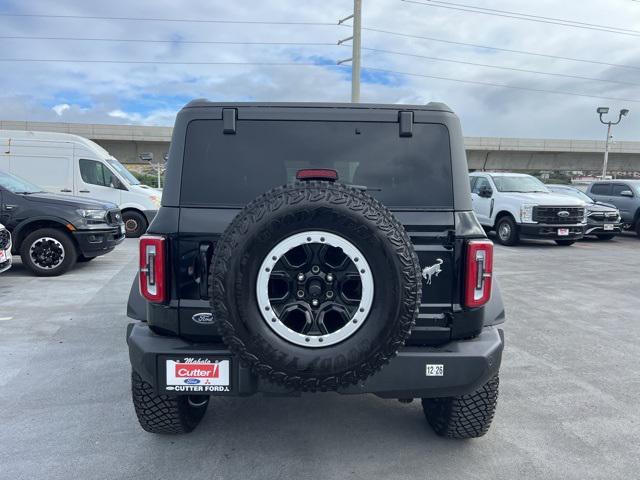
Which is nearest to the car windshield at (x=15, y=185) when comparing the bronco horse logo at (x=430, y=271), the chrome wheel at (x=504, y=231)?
the bronco horse logo at (x=430, y=271)

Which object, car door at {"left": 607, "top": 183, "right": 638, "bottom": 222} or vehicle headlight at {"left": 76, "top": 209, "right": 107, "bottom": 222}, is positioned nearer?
vehicle headlight at {"left": 76, "top": 209, "right": 107, "bottom": 222}

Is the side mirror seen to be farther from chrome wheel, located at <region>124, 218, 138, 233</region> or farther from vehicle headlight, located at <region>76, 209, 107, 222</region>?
vehicle headlight, located at <region>76, 209, 107, 222</region>

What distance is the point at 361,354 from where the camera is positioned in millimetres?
2268

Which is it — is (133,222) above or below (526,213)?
below

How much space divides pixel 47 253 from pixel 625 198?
52.7 feet

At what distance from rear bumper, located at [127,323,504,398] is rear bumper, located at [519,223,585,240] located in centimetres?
1083

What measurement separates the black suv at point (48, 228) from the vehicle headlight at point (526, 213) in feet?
32.1

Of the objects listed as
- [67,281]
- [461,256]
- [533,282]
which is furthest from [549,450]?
[67,281]

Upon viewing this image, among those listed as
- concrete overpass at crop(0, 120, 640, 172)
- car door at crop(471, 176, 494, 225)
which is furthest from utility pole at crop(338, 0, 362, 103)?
concrete overpass at crop(0, 120, 640, 172)

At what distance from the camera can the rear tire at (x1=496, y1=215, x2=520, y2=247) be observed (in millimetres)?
12906

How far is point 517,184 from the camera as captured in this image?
45.2ft

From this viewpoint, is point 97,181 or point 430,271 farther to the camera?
point 97,181

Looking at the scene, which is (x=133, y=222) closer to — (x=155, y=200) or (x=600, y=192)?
(x=155, y=200)

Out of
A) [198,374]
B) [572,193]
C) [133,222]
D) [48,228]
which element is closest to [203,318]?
[198,374]
